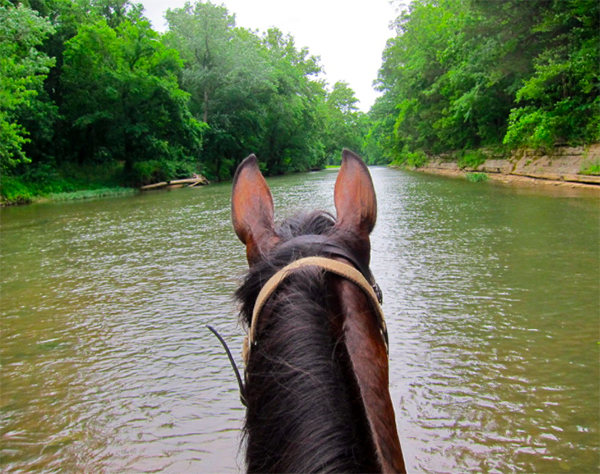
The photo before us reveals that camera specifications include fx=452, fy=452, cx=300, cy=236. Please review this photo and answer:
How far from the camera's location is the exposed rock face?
42.7 feet

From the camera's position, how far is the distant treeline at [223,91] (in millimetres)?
14297

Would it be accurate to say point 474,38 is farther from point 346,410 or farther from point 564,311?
point 346,410

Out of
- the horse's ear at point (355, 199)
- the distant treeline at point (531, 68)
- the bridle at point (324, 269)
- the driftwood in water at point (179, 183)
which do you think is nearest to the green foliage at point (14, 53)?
the driftwood in water at point (179, 183)

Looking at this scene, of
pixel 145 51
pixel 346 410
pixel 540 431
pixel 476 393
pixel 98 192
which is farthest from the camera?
pixel 145 51

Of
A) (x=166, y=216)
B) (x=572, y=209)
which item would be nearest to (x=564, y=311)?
(x=572, y=209)

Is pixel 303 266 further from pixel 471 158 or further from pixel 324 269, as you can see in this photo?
pixel 471 158

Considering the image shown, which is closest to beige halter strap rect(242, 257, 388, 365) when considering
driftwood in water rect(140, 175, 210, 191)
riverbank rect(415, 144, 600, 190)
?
riverbank rect(415, 144, 600, 190)

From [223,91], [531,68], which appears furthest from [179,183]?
[531,68]

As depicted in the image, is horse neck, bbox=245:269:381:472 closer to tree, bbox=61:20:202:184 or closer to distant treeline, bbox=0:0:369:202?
distant treeline, bbox=0:0:369:202

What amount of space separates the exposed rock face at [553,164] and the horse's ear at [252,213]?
13.3 metres

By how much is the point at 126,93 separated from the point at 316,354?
1141 inches

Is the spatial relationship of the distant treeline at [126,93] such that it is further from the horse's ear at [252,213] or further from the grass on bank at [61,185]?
the horse's ear at [252,213]

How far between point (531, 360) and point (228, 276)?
365 centimetres

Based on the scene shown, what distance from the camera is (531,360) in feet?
10.7
